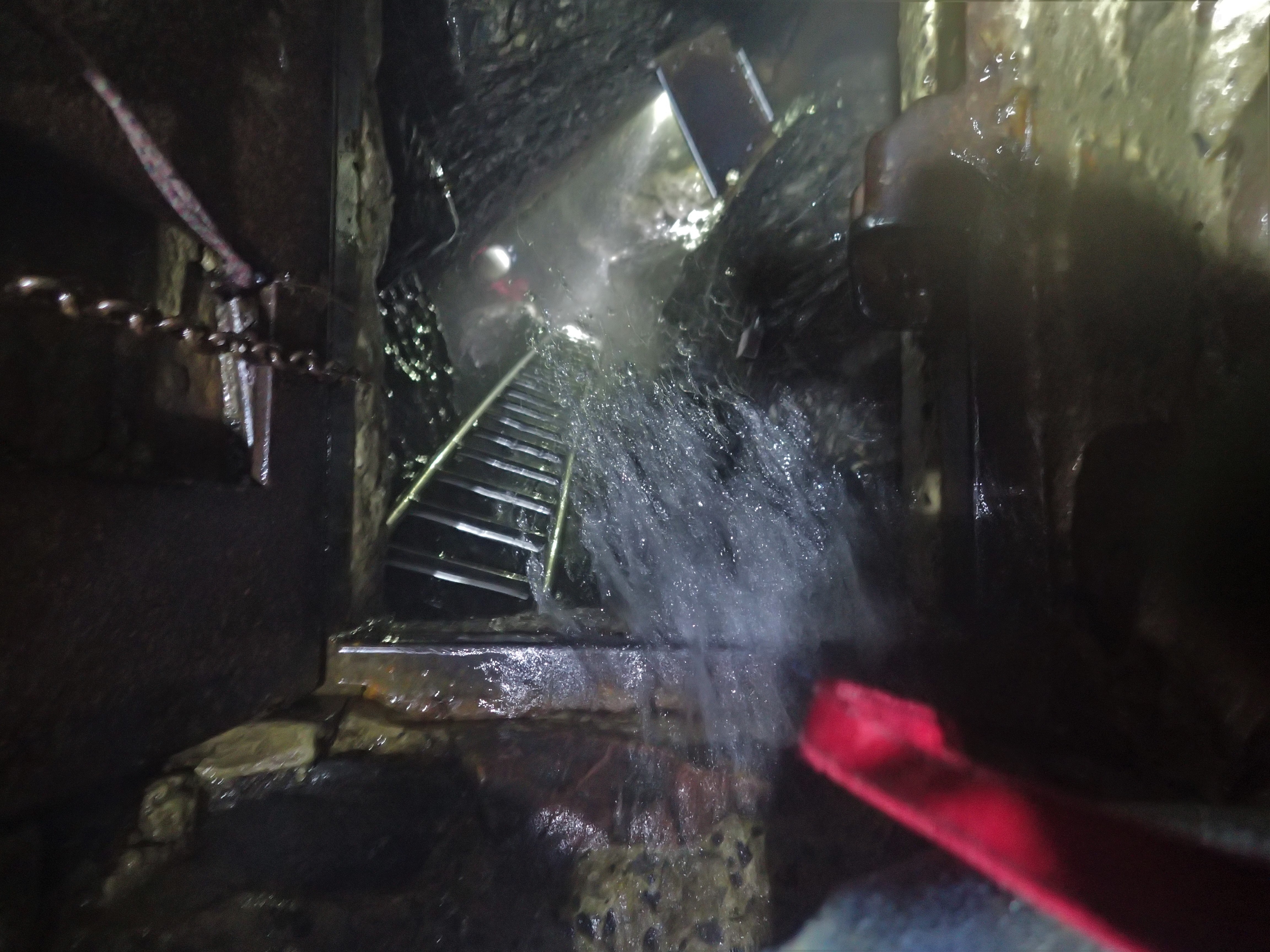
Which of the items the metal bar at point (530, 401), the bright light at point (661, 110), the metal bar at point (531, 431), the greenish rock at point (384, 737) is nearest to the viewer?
the greenish rock at point (384, 737)

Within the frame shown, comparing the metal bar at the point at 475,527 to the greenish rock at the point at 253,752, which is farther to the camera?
the metal bar at the point at 475,527

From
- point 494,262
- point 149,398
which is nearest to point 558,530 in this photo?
point 149,398

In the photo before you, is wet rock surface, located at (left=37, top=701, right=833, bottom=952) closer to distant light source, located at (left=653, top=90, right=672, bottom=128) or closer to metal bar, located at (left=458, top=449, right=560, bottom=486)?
metal bar, located at (left=458, top=449, right=560, bottom=486)

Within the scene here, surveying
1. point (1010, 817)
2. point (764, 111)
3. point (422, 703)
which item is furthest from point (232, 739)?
point (764, 111)

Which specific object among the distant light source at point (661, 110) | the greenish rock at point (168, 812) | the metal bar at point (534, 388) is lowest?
the greenish rock at point (168, 812)

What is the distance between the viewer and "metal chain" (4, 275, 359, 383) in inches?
38.3

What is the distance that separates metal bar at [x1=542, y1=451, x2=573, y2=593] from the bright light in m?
1.96

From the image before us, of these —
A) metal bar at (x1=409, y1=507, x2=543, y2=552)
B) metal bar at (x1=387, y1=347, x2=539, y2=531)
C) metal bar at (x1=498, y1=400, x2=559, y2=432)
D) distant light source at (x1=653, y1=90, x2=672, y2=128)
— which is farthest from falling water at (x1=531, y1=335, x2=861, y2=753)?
distant light source at (x1=653, y1=90, x2=672, y2=128)

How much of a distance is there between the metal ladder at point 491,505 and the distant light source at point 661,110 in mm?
1725

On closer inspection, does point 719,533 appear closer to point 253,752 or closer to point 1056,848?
point 1056,848

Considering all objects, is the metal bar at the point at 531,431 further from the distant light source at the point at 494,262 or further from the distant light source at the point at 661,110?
the distant light source at the point at 661,110

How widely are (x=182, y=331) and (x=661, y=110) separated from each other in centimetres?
295

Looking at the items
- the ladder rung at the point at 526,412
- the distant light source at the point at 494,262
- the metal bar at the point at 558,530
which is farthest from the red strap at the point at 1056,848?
the distant light source at the point at 494,262

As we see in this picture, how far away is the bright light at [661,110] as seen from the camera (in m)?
3.36
